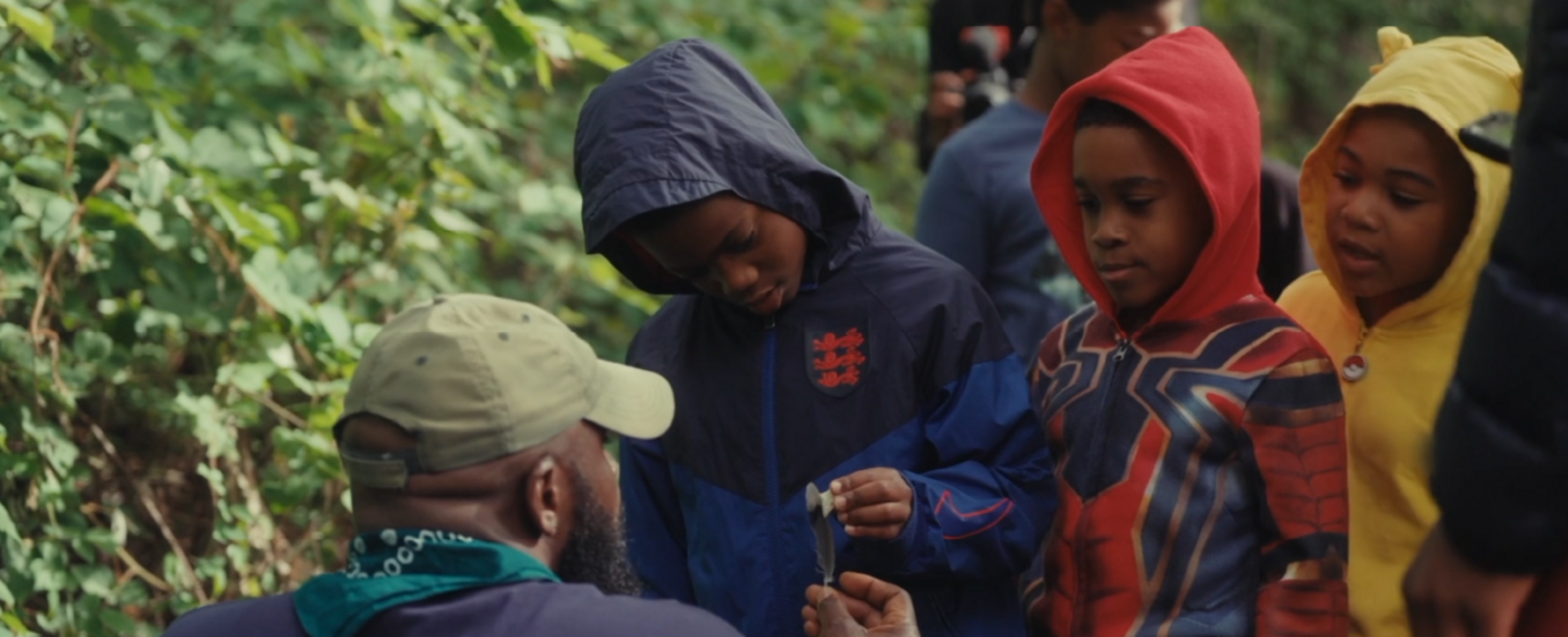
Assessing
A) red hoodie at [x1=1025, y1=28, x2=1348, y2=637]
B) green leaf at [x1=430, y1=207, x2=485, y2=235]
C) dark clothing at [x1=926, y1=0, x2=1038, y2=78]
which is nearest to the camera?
red hoodie at [x1=1025, y1=28, x2=1348, y2=637]

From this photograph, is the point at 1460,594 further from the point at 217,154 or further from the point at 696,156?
the point at 217,154

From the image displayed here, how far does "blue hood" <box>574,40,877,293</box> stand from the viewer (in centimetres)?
278

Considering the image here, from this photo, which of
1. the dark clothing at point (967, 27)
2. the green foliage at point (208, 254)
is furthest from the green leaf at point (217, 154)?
the dark clothing at point (967, 27)

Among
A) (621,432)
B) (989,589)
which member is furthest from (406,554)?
(989,589)

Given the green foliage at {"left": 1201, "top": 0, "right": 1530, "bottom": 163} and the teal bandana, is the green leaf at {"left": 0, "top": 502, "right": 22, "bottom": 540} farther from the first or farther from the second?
the green foliage at {"left": 1201, "top": 0, "right": 1530, "bottom": 163}

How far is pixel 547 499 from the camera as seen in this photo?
222 centimetres

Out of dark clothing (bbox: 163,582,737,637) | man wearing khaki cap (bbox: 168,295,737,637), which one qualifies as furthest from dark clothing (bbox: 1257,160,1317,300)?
dark clothing (bbox: 163,582,737,637)

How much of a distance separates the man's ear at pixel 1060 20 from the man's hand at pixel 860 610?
185cm

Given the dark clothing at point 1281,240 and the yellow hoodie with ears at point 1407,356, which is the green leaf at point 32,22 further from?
the dark clothing at point 1281,240

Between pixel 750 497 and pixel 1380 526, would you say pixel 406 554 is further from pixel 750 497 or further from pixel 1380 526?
pixel 1380 526

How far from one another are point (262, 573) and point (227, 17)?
5.94 ft

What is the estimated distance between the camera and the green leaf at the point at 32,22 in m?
3.35

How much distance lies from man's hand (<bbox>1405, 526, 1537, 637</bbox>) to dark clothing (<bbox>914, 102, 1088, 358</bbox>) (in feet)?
5.87

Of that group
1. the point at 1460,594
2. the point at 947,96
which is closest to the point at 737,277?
the point at 1460,594
